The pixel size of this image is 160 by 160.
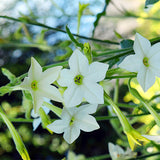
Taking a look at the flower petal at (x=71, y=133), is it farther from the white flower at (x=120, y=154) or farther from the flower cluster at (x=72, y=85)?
the white flower at (x=120, y=154)

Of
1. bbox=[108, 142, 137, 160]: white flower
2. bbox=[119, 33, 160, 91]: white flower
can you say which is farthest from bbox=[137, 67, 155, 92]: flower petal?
bbox=[108, 142, 137, 160]: white flower

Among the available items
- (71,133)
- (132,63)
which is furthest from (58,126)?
(132,63)

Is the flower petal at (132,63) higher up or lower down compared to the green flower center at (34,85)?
higher up

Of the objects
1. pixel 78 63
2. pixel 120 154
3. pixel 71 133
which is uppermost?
pixel 78 63

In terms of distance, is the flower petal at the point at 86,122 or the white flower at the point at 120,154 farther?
the white flower at the point at 120,154

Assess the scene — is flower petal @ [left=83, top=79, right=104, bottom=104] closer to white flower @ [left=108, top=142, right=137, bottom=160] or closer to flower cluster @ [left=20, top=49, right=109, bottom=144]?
flower cluster @ [left=20, top=49, right=109, bottom=144]

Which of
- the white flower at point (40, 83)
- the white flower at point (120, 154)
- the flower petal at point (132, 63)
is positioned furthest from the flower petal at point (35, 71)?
the white flower at point (120, 154)

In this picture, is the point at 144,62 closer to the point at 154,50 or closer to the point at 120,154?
the point at 154,50

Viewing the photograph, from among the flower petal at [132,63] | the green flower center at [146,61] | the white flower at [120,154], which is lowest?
the white flower at [120,154]
